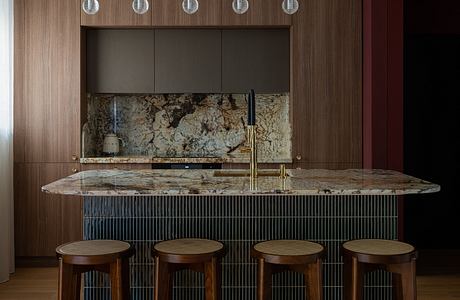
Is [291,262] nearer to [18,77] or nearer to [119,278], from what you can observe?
[119,278]

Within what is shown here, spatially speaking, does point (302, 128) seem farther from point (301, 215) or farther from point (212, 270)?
point (212, 270)

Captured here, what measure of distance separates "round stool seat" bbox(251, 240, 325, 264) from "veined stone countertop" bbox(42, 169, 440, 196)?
0.29 m

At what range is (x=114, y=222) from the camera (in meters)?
3.06

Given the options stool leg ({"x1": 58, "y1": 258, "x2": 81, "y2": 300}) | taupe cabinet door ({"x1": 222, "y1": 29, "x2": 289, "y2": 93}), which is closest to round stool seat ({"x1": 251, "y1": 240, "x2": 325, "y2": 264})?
stool leg ({"x1": 58, "y1": 258, "x2": 81, "y2": 300})

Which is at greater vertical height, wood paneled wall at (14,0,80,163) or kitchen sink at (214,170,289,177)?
wood paneled wall at (14,0,80,163)

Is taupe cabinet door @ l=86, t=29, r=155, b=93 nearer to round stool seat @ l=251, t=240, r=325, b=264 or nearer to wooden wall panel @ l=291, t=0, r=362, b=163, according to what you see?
wooden wall panel @ l=291, t=0, r=362, b=163

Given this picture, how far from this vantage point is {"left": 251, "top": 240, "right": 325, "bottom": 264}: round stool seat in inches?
103

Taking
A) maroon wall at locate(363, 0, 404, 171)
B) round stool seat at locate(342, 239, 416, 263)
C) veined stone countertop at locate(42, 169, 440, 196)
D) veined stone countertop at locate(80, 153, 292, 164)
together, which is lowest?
round stool seat at locate(342, 239, 416, 263)

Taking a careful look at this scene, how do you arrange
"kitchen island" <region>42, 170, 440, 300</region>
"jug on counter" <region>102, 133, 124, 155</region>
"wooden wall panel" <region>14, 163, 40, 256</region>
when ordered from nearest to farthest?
"kitchen island" <region>42, 170, 440, 300</region>
"wooden wall panel" <region>14, 163, 40, 256</region>
"jug on counter" <region>102, 133, 124, 155</region>

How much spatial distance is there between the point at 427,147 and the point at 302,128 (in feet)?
4.15

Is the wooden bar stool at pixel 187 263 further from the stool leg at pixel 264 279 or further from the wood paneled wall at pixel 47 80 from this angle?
the wood paneled wall at pixel 47 80

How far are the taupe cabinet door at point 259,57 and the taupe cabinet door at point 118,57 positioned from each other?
0.71 metres

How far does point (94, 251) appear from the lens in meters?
2.70

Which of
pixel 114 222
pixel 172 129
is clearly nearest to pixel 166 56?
pixel 172 129
